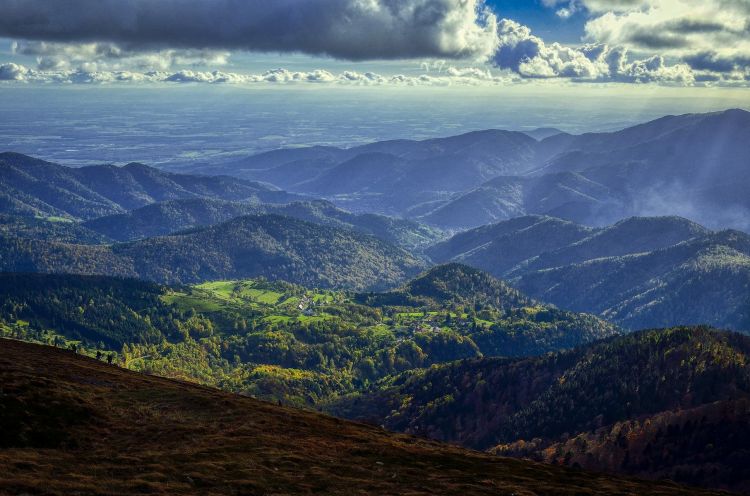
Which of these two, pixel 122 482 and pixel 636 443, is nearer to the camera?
pixel 122 482

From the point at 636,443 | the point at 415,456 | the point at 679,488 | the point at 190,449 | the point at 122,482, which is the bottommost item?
the point at 636,443

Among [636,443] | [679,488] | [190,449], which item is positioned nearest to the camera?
[190,449]

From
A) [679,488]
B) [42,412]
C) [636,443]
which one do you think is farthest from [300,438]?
[636,443]

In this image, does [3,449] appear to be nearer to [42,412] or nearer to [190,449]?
[42,412]

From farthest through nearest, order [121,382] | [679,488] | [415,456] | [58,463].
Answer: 1. [121,382]
2. [679,488]
3. [415,456]
4. [58,463]

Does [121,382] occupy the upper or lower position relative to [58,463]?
lower

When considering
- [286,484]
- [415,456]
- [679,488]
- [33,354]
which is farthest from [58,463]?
[679,488]
